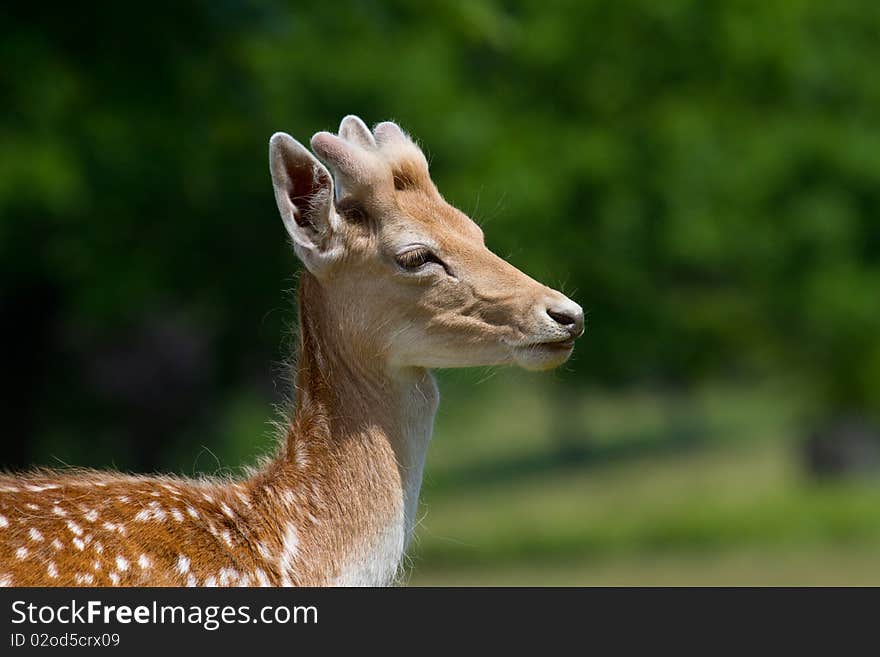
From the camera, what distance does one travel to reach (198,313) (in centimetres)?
2008

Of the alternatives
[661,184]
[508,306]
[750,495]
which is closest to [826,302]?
[661,184]

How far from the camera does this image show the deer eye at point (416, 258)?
5.44 m

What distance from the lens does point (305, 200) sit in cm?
548

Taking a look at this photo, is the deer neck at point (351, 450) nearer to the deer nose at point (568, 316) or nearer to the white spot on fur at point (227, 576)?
the white spot on fur at point (227, 576)

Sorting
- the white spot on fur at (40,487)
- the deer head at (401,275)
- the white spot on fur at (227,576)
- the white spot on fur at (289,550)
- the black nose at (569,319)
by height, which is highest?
the deer head at (401,275)

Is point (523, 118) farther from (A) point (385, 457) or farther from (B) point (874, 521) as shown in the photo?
(A) point (385, 457)

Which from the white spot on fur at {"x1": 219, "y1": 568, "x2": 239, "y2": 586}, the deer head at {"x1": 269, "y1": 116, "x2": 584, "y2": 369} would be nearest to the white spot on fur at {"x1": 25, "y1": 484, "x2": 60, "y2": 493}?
the white spot on fur at {"x1": 219, "y1": 568, "x2": 239, "y2": 586}

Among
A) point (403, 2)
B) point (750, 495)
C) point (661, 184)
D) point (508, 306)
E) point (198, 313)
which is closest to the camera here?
point (508, 306)

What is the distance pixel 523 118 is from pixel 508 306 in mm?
12898

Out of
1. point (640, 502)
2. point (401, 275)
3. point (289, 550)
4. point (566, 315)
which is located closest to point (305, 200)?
point (401, 275)

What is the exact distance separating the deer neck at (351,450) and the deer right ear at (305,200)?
211 millimetres

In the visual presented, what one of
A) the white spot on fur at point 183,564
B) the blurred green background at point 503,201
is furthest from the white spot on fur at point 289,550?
the blurred green background at point 503,201

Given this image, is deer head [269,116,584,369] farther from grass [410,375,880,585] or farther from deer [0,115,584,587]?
grass [410,375,880,585]

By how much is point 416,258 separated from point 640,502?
23502 mm
